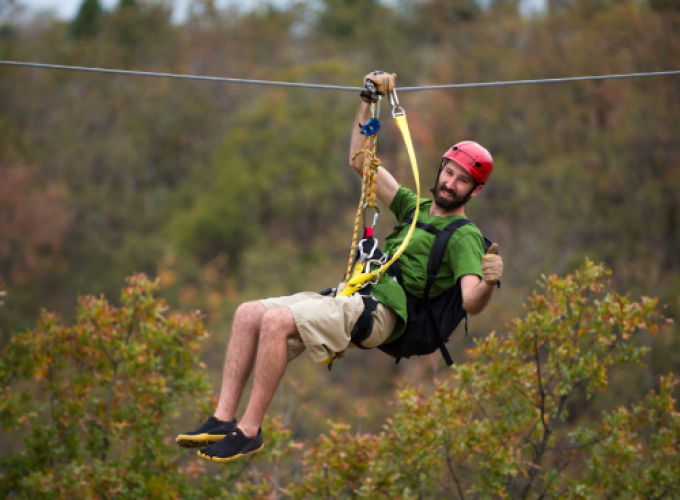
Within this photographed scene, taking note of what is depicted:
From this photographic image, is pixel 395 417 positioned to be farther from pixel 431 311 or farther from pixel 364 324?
pixel 364 324

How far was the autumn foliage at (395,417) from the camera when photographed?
5.92m

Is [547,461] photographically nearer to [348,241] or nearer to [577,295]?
[348,241]

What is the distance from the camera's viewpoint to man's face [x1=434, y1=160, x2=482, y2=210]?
4320mm

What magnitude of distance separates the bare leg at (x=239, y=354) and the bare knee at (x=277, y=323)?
3.8 inches

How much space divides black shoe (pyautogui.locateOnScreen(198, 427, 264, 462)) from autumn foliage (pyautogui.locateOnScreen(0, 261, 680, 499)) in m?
2.43

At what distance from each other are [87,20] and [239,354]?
91.7 ft

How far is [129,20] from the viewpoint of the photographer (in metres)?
28.5

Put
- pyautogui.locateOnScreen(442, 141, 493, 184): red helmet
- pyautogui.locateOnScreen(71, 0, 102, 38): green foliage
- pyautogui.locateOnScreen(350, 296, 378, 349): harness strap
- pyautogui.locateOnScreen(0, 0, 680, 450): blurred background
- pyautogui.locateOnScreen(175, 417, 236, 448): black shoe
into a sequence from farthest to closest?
pyautogui.locateOnScreen(71, 0, 102, 38): green foliage
pyautogui.locateOnScreen(0, 0, 680, 450): blurred background
pyautogui.locateOnScreen(442, 141, 493, 184): red helmet
pyautogui.locateOnScreen(350, 296, 378, 349): harness strap
pyautogui.locateOnScreen(175, 417, 236, 448): black shoe

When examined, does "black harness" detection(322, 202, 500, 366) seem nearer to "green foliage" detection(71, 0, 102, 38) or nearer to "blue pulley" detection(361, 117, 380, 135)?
"blue pulley" detection(361, 117, 380, 135)

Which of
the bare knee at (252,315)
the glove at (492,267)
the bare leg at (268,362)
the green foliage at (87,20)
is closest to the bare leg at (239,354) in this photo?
the bare knee at (252,315)

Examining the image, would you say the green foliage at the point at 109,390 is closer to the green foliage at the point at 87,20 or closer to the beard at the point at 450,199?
the beard at the point at 450,199

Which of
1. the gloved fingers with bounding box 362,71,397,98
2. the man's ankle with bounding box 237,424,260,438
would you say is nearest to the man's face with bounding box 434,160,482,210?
the gloved fingers with bounding box 362,71,397,98

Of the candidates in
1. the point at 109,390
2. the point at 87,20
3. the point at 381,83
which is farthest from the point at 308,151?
the point at 381,83

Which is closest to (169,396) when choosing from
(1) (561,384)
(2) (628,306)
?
(1) (561,384)
